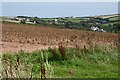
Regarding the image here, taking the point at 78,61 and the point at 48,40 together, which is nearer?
the point at 78,61

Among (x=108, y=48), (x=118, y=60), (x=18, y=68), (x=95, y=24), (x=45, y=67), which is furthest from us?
(x=95, y=24)

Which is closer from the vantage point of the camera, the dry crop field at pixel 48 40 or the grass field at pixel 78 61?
the grass field at pixel 78 61

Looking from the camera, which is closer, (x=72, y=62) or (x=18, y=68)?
(x=18, y=68)

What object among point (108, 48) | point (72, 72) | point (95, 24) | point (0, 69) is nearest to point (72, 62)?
point (72, 72)

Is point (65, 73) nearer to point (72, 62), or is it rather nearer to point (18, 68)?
point (72, 62)

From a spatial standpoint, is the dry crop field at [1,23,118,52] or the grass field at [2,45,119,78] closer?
the grass field at [2,45,119,78]

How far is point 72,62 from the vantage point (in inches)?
414

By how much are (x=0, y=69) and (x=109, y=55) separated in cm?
753

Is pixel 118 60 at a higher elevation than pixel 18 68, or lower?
lower

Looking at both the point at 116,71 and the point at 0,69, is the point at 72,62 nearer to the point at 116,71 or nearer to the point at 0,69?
the point at 116,71

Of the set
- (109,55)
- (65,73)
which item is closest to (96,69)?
(65,73)

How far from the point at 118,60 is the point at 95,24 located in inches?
1072

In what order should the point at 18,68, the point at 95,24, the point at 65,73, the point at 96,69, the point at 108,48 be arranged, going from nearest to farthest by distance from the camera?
1. the point at 18,68
2. the point at 65,73
3. the point at 96,69
4. the point at 108,48
5. the point at 95,24

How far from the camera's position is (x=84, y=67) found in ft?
33.3
